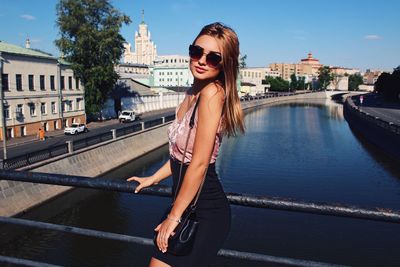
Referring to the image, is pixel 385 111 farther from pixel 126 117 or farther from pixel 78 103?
pixel 78 103

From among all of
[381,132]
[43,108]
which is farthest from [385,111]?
[43,108]

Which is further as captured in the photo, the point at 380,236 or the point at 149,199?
the point at 149,199

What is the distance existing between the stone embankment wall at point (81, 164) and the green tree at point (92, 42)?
7.56 m

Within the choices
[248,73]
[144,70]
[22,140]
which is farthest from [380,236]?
[248,73]

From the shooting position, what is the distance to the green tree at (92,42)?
123 ft

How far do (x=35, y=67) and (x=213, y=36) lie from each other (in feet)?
106

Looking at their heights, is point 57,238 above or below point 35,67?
below

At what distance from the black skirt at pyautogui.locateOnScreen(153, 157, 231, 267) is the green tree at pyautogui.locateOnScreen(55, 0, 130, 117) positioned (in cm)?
3704

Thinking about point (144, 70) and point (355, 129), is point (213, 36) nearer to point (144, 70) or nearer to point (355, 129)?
point (355, 129)

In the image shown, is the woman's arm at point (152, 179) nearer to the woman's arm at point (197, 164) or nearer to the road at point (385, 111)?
the woman's arm at point (197, 164)

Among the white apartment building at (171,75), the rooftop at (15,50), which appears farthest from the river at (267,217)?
the white apartment building at (171,75)

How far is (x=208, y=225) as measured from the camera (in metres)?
2.06

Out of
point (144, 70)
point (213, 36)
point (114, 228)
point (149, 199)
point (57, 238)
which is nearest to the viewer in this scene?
point (213, 36)

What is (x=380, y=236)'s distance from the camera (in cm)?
1518
